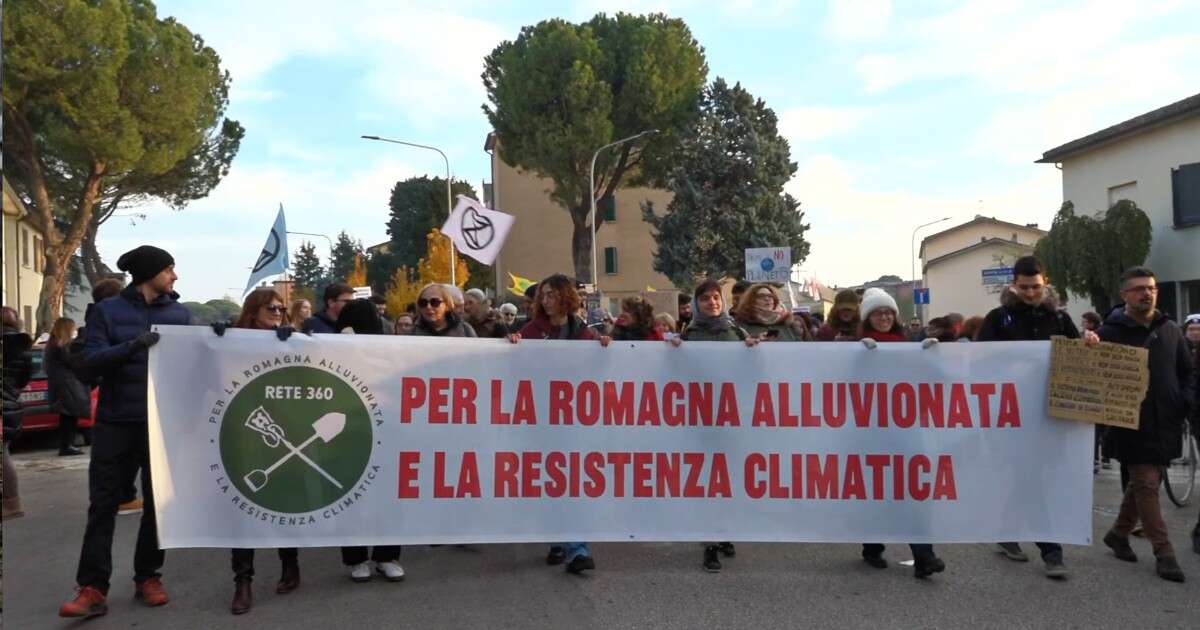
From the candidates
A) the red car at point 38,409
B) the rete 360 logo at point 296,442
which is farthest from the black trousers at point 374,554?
the red car at point 38,409

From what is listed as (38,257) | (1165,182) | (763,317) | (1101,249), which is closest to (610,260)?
→ (38,257)

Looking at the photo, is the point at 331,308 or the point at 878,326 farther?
the point at 331,308

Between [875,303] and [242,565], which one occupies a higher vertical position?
[875,303]

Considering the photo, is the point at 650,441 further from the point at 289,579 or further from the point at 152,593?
the point at 152,593

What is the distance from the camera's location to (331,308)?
6.30 metres

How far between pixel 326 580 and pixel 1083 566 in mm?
4428

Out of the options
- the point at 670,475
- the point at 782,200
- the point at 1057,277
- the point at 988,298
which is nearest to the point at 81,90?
the point at 782,200

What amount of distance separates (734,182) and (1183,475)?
1286 inches

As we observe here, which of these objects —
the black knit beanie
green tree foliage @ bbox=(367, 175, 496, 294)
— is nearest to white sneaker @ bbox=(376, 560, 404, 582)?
the black knit beanie

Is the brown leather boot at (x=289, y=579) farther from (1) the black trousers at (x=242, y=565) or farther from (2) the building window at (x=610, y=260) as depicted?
(2) the building window at (x=610, y=260)

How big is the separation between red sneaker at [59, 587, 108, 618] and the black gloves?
126 centimetres

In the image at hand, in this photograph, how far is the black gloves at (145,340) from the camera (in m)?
5.14

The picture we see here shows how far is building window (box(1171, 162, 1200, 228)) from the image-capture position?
25.4 meters

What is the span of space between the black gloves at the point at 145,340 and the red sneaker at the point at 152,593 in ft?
4.29
